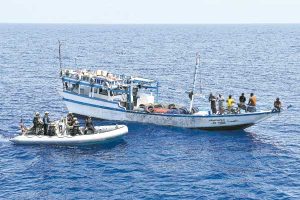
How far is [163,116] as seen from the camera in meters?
49.6

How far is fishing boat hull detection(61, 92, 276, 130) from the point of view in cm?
4803

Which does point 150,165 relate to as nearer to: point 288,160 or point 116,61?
point 288,160

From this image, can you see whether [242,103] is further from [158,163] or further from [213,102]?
[158,163]

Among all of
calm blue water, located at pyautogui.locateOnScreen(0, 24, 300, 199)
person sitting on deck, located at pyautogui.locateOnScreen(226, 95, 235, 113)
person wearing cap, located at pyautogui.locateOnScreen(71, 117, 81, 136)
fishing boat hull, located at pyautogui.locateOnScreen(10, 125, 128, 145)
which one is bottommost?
calm blue water, located at pyautogui.locateOnScreen(0, 24, 300, 199)

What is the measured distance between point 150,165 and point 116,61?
265 feet

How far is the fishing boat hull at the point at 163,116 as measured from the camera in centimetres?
4803

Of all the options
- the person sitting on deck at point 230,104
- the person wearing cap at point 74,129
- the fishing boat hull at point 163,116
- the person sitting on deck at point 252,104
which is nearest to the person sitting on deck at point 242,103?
the person sitting on deck at point 252,104

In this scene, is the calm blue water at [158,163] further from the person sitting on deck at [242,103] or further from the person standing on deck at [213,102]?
the person sitting on deck at [242,103]

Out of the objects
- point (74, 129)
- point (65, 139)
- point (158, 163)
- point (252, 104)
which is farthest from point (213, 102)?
point (65, 139)

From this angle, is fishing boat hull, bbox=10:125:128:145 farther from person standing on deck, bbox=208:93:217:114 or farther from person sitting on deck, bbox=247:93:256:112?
person sitting on deck, bbox=247:93:256:112

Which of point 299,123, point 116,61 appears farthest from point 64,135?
point 116,61

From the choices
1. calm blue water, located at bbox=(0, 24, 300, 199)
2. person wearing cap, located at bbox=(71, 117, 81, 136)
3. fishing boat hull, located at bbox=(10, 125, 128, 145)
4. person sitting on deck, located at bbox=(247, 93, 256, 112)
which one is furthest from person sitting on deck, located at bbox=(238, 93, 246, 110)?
person wearing cap, located at bbox=(71, 117, 81, 136)

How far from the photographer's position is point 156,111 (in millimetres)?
50656

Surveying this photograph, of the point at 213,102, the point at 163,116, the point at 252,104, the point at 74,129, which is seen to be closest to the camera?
the point at 74,129
